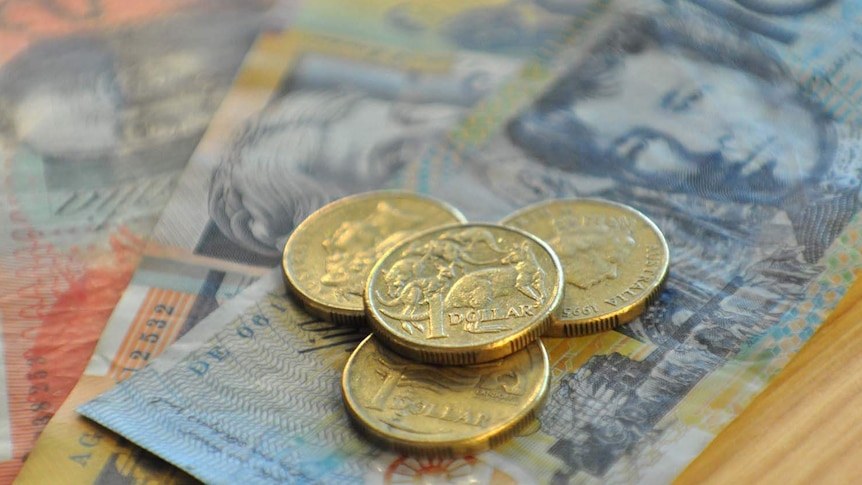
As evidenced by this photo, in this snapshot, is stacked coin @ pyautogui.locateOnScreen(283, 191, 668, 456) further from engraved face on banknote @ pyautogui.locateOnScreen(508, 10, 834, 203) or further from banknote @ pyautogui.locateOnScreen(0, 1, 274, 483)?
banknote @ pyautogui.locateOnScreen(0, 1, 274, 483)

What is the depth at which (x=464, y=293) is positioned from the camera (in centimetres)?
114

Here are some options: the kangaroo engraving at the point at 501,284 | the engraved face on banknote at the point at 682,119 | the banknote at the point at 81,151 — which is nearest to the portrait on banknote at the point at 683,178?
the engraved face on banknote at the point at 682,119

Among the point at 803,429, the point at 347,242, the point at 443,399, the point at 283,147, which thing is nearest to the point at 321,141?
the point at 283,147

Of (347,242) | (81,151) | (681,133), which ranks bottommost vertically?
(81,151)

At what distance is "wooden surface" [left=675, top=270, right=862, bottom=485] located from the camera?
0.98m

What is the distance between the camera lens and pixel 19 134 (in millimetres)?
1573

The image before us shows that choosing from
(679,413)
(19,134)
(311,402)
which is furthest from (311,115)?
(679,413)

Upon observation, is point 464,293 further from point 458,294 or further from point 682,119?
point 682,119

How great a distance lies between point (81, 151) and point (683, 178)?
0.91m

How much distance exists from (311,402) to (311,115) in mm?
629

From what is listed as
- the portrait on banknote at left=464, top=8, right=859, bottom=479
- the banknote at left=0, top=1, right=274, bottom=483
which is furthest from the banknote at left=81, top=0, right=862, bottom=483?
the banknote at left=0, top=1, right=274, bottom=483

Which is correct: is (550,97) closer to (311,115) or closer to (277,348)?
(311,115)

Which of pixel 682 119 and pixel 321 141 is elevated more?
pixel 682 119

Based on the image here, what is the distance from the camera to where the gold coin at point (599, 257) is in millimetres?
1137
